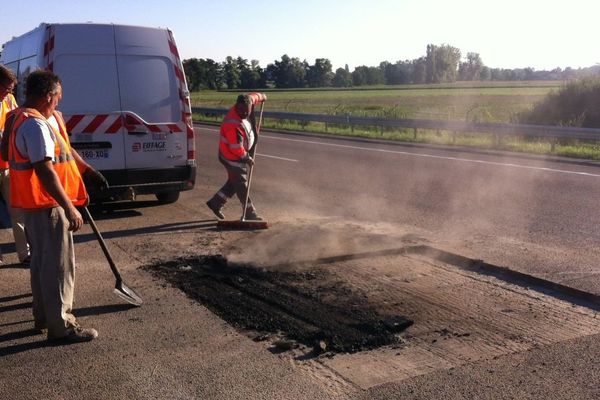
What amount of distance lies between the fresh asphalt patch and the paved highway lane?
183cm

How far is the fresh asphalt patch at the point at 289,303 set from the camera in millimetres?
4379

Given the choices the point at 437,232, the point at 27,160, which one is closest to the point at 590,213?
the point at 437,232

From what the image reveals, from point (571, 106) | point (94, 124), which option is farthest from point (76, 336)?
point (571, 106)

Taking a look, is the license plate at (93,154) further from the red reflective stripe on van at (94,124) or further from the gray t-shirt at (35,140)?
the gray t-shirt at (35,140)

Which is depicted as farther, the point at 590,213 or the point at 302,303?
the point at 590,213

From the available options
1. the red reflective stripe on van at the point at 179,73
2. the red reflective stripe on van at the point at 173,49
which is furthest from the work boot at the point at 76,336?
the red reflective stripe on van at the point at 173,49

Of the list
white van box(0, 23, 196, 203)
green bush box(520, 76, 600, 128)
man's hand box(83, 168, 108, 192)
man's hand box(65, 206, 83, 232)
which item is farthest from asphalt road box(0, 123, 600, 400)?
green bush box(520, 76, 600, 128)

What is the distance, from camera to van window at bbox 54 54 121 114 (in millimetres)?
7984

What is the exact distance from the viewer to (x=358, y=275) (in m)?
5.84

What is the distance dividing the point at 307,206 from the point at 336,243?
8.82 feet

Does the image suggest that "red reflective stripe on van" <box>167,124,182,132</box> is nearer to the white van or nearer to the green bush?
the white van

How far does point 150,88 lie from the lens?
8508mm

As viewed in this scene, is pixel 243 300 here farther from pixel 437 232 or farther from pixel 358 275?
pixel 437 232

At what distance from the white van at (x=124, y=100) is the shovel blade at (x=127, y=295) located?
3.50 metres
